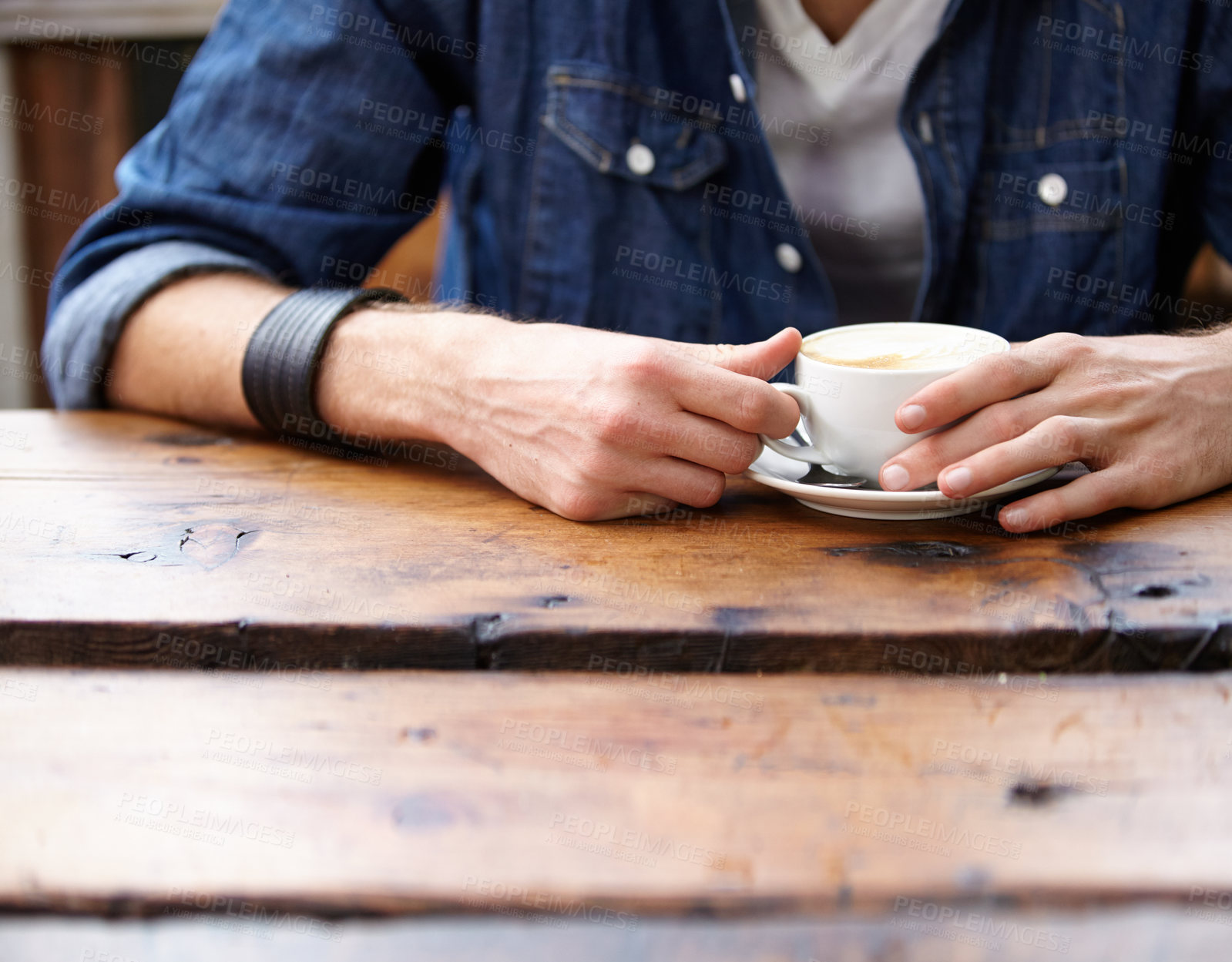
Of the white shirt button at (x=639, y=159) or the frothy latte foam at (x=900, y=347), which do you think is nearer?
the frothy latte foam at (x=900, y=347)

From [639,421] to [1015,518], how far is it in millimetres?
343

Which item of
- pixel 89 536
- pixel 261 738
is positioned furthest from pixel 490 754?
pixel 89 536

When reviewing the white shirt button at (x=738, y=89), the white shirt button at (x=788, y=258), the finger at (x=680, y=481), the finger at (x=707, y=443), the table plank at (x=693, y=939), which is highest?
the white shirt button at (x=738, y=89)

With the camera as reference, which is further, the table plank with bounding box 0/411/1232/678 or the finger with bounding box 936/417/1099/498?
the finger with bounding box 936/417/1099/498

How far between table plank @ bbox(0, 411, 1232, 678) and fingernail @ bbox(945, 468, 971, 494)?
2.3 inches

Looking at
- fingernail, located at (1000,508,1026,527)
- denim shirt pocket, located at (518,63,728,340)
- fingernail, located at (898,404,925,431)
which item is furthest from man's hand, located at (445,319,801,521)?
denim shirt pocket, located at (518,63,728,340)

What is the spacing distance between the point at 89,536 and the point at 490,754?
0.52 meters

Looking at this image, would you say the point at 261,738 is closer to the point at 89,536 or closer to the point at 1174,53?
the point at 89,536

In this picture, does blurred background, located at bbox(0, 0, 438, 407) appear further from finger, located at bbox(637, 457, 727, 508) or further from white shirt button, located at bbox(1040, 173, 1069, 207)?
finger, located at bbox(637, 457, 727, 508)

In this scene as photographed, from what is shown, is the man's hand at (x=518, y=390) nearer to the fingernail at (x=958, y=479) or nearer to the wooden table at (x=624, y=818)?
the fingernail at (x=958, y=479)

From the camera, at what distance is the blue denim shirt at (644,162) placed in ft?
4.32

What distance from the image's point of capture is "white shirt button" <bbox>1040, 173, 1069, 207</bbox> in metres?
1.40

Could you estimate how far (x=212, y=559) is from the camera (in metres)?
0.81

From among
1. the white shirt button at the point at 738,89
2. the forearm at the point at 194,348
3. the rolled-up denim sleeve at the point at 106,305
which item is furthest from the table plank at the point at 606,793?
the white shirt button at the point at 738,89
